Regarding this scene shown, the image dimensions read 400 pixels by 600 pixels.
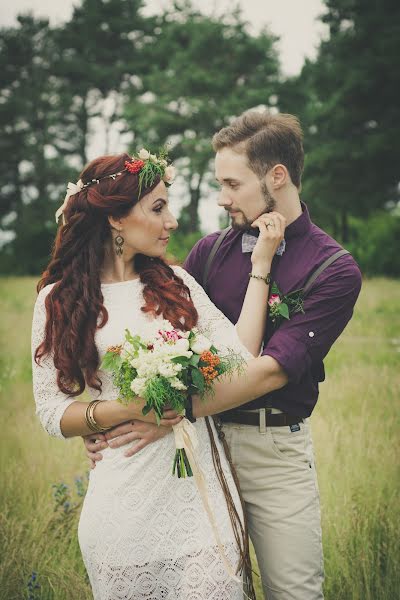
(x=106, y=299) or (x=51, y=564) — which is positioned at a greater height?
(x=106, y=299)

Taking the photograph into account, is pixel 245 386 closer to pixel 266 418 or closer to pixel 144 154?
pixel 266 418

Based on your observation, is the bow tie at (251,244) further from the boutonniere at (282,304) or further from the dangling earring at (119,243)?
the dangling earring at (119,243)

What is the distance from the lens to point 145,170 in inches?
125

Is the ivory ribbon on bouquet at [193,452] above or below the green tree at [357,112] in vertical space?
below

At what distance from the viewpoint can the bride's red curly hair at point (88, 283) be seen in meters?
2.98

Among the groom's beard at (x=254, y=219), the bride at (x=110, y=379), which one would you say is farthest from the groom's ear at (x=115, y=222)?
the groom's beard at (x=254, y=219)

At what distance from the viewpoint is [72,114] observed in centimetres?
3503

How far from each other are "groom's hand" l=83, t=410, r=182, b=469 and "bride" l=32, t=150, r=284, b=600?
0.04 metres

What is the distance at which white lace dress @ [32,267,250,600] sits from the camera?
2.77m

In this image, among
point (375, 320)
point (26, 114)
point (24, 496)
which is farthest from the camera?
point (26, 114)

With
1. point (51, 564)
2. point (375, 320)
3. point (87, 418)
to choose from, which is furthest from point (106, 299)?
point (375, 320)

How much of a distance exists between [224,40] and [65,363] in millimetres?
29885

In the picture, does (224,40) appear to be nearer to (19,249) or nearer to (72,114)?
(72,114)

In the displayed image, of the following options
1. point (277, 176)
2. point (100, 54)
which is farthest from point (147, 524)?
point (100, 54)
